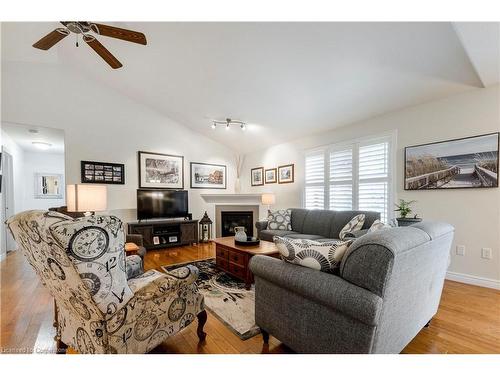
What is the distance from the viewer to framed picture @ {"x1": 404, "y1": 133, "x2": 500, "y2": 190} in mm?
Result: 2701

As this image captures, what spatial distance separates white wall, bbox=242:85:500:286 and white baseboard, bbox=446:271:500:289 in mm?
16

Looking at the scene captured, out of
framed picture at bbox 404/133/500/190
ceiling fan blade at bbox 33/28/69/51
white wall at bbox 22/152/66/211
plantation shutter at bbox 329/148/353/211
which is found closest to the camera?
ceiling fan blade at bbox 33/28/69/51

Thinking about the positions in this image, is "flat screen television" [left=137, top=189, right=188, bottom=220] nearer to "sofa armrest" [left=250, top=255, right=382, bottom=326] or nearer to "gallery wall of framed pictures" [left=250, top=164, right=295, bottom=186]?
"gallery wall of framed pictures" [left=250, top=164, right=295, bottom=186]

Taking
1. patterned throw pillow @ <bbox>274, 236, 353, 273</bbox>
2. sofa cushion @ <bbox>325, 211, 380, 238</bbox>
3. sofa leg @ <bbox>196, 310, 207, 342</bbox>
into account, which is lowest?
sofa leg @ <bbox>196, 310, 207, 342</bbox>

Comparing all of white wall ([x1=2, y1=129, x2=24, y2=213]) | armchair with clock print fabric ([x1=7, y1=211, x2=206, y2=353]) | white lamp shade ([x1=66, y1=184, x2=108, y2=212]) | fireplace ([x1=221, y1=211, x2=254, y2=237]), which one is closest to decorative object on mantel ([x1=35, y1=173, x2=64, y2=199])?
white wall ([x1=2, y1=129, x2=24, y2=213])

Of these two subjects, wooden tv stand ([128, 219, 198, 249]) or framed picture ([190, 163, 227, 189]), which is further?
framed picture ([190, 163, 227, 189])

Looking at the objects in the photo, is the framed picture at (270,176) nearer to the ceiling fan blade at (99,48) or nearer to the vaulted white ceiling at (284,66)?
the vaulted white ceiling at (284,66)

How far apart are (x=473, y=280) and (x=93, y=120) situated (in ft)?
21.1

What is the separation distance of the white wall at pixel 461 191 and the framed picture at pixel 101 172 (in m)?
4.75

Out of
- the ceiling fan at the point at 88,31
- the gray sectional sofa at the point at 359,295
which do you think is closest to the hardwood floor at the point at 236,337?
the gray sectional sofa at the point at 359,295

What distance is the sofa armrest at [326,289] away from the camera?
1057 mm

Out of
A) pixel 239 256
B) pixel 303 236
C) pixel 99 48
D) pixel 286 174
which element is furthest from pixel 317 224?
pixel 99 48

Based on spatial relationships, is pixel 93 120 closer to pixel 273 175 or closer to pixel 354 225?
pixel 273 175
